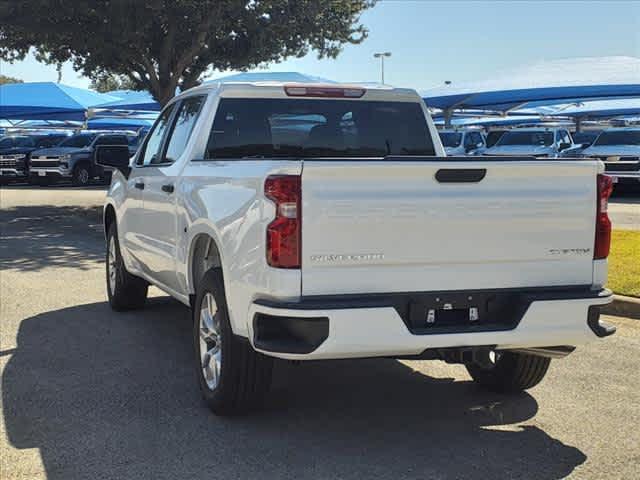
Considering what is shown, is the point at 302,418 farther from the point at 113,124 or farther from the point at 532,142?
the point at 113,124

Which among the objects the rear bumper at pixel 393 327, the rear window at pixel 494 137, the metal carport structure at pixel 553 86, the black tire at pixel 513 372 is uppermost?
the metal carport structure at pixel 553 86

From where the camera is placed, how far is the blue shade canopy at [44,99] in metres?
37.4

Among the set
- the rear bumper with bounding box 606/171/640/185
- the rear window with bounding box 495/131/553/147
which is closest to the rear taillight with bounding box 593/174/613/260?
the rear bumper with bounding box 606/171/640/185

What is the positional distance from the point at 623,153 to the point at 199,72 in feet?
35.2

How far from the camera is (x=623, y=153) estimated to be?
21719mm

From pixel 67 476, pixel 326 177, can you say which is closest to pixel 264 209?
pixel 326 177

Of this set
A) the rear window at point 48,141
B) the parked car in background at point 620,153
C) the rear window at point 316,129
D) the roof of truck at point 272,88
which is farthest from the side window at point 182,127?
the rear window at point 48,141

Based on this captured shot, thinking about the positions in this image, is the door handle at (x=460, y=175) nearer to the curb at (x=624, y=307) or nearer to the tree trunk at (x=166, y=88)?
the curb at (x=624, y=307)

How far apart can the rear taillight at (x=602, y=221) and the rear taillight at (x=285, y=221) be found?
5.32 ft

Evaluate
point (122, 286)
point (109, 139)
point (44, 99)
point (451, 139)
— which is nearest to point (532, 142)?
point (451, 139)

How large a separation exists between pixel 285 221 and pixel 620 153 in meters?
19.4

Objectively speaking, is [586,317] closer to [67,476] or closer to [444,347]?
[444,347]

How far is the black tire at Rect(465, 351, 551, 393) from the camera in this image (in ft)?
17.4

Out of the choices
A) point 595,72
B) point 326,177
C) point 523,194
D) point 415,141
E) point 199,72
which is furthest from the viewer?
point 595,72
